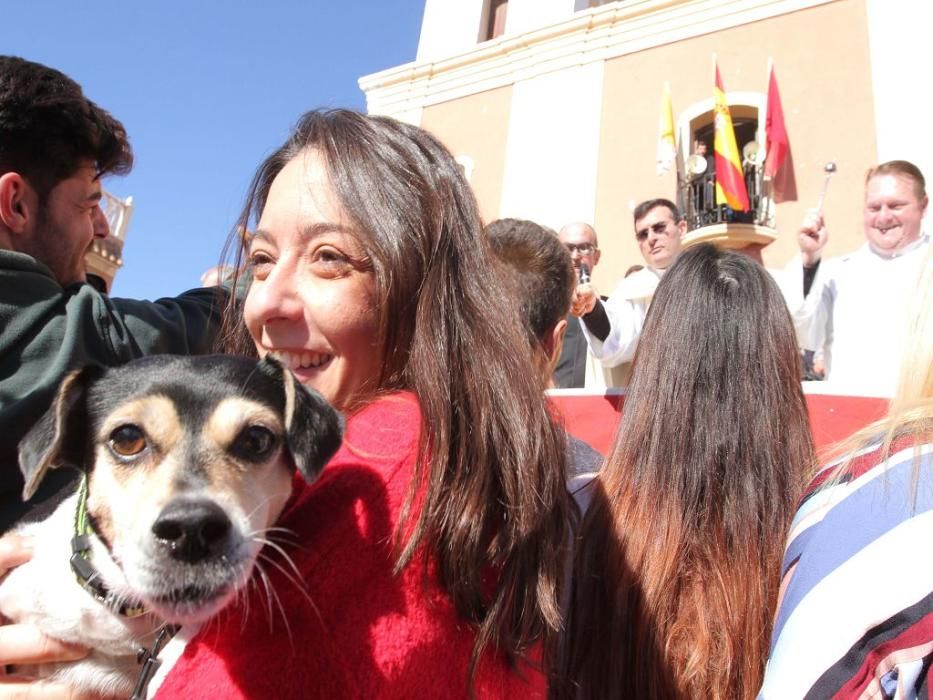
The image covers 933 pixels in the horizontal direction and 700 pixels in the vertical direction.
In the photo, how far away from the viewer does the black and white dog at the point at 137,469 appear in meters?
1.74

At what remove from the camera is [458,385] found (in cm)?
170

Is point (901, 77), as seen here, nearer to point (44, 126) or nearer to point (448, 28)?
point (448, 28)

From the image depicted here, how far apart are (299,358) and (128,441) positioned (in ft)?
1.62

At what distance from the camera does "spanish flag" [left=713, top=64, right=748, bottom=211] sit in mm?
12852

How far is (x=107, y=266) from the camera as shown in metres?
13.0

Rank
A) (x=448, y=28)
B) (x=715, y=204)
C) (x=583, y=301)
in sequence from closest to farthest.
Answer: (x=583, y=301), (x=715, y=204), (x=448, y=28)

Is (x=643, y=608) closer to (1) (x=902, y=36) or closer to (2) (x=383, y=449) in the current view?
(2) (x=383, y=449)

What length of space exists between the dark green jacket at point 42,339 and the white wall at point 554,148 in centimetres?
1250

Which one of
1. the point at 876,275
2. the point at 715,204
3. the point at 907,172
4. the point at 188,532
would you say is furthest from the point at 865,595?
the point at 715,204

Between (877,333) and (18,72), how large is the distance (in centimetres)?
536

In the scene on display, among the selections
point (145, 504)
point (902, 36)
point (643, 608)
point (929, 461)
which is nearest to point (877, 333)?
point (643, 608)

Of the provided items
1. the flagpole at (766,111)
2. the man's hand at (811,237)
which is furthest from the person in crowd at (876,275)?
the flagpole at (766,111)

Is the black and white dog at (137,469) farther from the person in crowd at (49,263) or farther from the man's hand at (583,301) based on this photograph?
the man's hand at (583,301)

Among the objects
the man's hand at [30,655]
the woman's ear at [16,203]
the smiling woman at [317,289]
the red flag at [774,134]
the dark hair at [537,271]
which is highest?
the red flag at [774,134]
